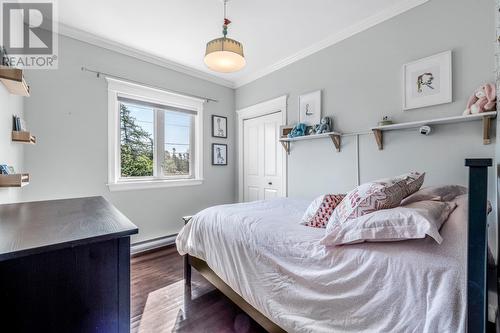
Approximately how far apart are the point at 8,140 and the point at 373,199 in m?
2.57

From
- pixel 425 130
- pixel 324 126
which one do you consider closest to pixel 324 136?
pixel 324 126

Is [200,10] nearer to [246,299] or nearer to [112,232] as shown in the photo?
[112,232]

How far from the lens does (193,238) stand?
198 centimetres

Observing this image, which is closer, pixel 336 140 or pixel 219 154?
pixel 336 140

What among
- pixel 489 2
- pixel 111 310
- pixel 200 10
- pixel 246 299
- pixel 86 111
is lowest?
pixel 246 299

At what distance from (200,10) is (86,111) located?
169cm

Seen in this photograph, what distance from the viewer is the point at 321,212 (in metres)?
1.57

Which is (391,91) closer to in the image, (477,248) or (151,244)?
(477,248)

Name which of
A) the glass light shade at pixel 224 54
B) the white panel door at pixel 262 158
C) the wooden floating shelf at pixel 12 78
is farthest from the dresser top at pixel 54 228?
the white panel door at pixel 262 158

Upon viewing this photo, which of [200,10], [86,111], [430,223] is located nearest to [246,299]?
[430,223]

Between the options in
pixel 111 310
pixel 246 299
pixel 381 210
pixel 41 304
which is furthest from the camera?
pixel 246 299

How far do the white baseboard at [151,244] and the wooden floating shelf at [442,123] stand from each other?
287cm

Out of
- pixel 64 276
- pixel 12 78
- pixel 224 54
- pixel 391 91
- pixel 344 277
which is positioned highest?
pixel 224 54

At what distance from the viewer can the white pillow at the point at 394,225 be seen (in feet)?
3.13
